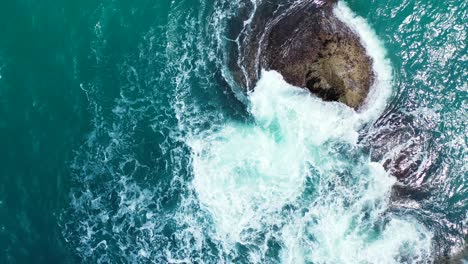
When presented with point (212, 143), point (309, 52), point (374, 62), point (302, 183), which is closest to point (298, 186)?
point (302, 183)

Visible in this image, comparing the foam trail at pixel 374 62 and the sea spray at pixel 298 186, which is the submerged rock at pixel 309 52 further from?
the sea spray at pixel 298 186

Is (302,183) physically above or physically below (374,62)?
below

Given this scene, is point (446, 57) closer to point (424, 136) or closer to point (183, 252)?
point (424, 136)

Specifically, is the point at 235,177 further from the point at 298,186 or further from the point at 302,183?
the point at 302,183

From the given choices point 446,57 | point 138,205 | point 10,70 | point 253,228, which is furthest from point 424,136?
point 10,70

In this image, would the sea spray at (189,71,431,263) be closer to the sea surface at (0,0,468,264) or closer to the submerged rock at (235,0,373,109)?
the sea surface at (0,0,468,264)

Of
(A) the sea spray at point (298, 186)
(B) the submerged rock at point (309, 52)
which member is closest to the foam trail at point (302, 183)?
(A) the sea spray at point (298, 186)

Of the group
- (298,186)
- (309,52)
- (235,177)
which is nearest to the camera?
(298,186)
